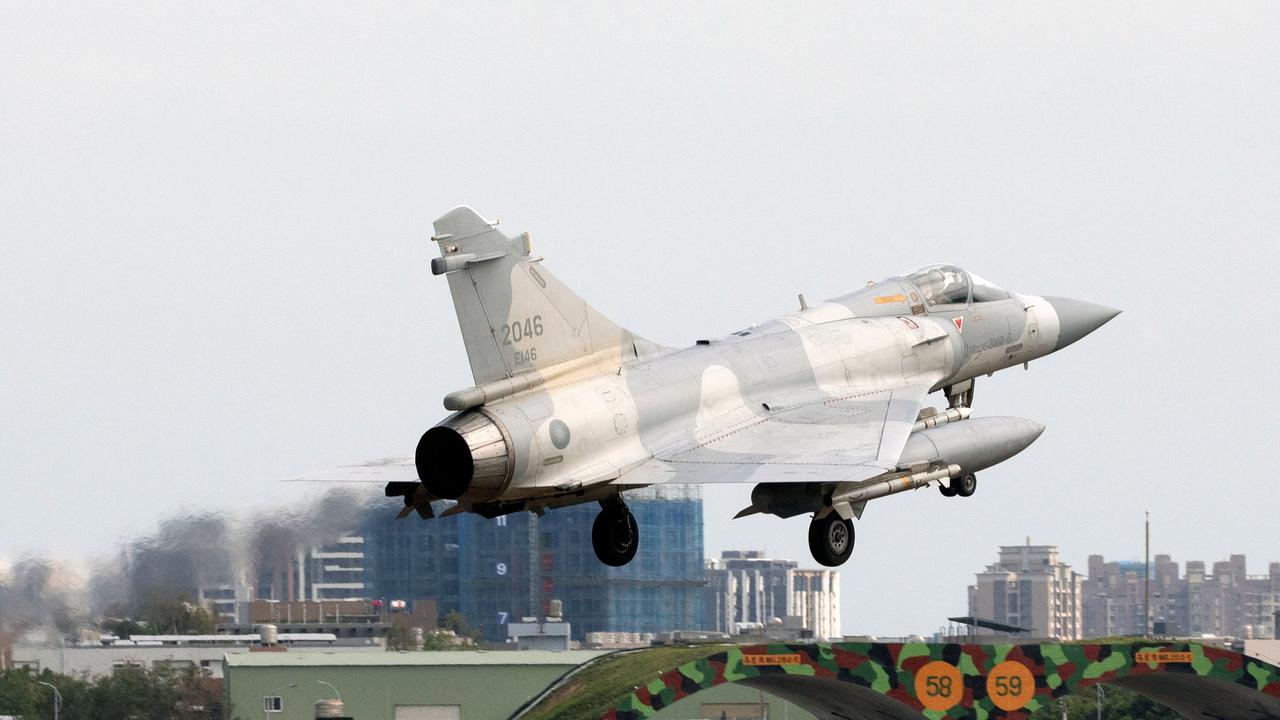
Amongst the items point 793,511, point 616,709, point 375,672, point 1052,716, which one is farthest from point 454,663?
point 793,511

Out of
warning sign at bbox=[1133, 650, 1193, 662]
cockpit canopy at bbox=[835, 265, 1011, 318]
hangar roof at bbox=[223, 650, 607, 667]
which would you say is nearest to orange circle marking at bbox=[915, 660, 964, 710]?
warning sign at bbox=[1133, 650, 1193, 662]

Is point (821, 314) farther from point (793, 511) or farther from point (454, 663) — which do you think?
point (454, 663)

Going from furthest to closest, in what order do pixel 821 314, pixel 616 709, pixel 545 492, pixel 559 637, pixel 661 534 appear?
1. pixel 661 534
2. pixel 559 637
3. pixel 616 709
4. pixel 821 314
5. pixel 545 492

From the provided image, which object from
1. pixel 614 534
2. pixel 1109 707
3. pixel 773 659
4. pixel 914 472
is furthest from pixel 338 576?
pixel 914 472

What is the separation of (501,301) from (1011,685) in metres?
23.5

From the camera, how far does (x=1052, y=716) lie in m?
69.6

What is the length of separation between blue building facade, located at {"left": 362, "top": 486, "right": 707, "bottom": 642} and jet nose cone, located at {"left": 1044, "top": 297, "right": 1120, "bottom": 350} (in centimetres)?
5158

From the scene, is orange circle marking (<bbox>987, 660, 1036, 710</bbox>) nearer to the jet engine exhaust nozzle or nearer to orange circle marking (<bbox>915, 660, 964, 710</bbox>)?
orange circle marking (<bbox>915, 660, 964, 710</bbox>)

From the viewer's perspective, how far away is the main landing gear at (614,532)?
27234 millimetres

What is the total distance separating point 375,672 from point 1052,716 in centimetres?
2586

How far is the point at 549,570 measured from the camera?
91.4m

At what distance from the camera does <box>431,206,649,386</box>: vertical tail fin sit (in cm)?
2469

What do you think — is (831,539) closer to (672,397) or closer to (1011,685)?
(672,397)

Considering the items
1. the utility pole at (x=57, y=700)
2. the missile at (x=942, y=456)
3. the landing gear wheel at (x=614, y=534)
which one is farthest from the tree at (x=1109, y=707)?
the landing gear wheel at (x=614, y=534)
